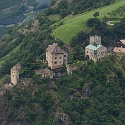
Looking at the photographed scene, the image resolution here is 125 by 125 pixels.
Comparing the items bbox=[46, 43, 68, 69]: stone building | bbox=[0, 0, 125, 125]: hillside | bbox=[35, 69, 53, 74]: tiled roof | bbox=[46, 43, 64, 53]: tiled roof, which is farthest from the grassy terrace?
bbox=[35, 69, 53, 74]: tiled roof

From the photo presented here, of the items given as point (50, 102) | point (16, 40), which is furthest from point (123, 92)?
point (16, 40)

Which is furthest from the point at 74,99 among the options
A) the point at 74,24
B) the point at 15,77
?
the point at 74,24

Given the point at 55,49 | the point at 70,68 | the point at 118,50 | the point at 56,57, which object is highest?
the point at 55,49

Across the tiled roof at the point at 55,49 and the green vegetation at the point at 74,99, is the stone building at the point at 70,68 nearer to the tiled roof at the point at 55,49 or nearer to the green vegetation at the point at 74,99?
the green vegetation at the point at 74,99

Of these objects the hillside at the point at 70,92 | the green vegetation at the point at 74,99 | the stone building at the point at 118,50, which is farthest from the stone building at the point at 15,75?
the stone building at the point at 118,50

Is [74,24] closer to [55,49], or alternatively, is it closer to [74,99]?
[55,49]

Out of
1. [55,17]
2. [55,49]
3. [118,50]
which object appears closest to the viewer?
[55,49]
